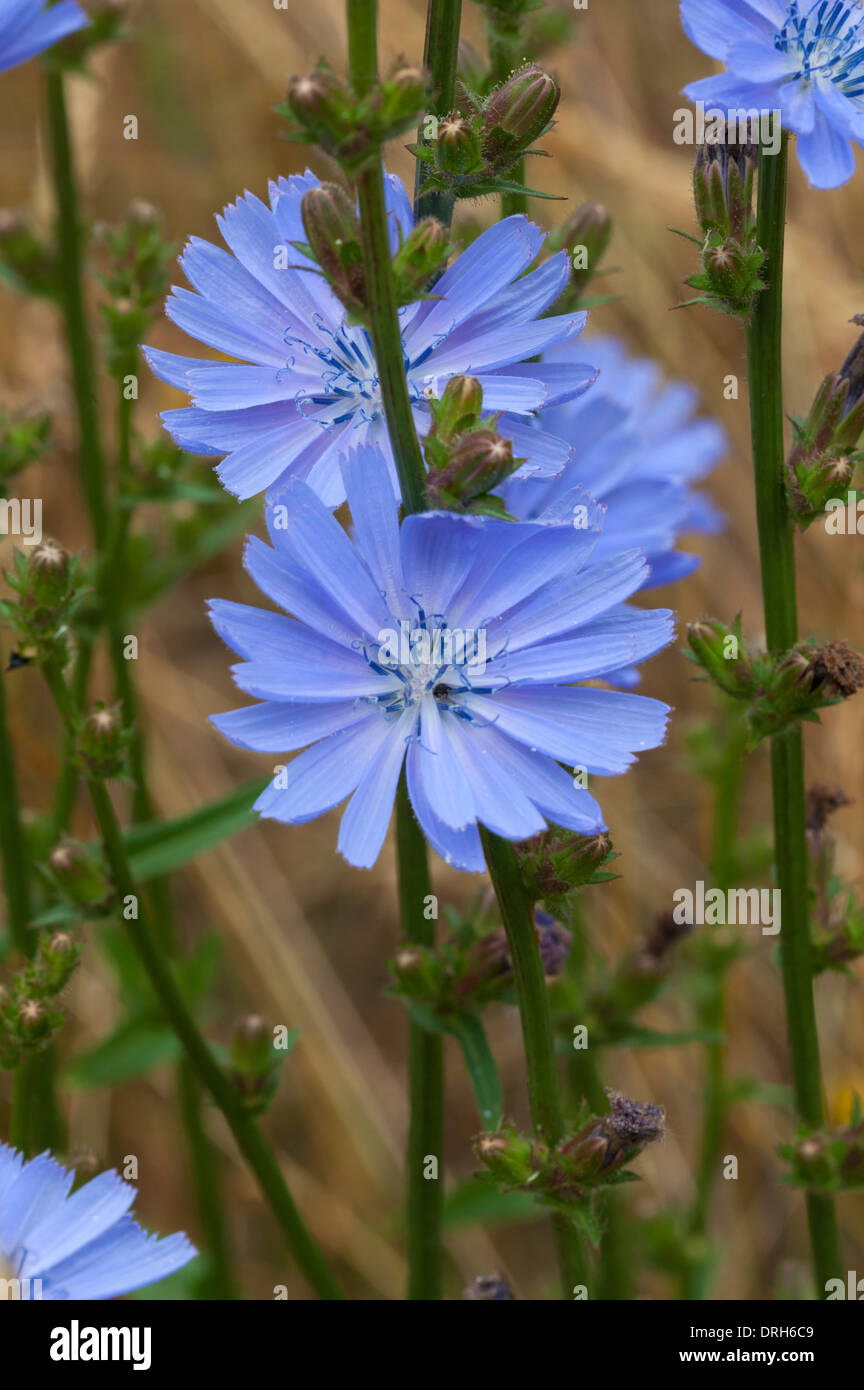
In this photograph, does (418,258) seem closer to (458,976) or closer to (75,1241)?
(458,976)

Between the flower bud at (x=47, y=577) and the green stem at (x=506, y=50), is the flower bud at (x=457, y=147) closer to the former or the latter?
the green stem at (x=506, y=50)

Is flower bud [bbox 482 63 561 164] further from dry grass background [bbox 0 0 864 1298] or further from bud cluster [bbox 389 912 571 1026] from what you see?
dry grass background [bbox 0 0 864 1298]

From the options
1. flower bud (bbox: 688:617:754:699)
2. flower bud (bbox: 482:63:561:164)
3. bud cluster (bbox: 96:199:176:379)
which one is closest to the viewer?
flower bud (bbox: 482:63:561:164)

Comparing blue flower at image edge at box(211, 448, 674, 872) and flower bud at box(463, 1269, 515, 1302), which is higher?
blue flower at image edge at box(211, 448, 674, 872)

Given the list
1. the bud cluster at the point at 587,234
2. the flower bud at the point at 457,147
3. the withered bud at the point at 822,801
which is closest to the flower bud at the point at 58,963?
the flower bud at the point at 457,147

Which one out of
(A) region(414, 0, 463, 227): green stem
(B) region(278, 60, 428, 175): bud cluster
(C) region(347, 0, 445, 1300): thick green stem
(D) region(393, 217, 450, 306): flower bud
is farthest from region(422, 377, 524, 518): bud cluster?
(A) region(414, 0, 463, 227): green stem
